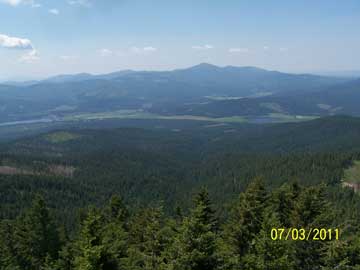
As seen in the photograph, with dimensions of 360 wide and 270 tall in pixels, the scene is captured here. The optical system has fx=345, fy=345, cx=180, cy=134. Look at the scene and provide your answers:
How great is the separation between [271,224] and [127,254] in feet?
45.6

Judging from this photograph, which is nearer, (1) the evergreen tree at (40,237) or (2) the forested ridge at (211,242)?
(2) the forested ridge at (211,242)

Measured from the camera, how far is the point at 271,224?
26000 mm

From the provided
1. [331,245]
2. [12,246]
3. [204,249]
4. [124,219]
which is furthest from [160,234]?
[12,246]

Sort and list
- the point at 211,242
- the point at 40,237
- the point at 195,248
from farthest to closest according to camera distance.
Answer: the point at 40,237
the point at 211,242
the point at 195,248

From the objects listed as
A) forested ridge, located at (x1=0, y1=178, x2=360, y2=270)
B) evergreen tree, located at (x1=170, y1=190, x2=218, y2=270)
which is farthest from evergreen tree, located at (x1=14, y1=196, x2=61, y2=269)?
evergreen tree, located at (x1=170, y1=190, x2=218, y2=270)

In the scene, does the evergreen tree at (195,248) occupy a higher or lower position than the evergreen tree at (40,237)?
higher

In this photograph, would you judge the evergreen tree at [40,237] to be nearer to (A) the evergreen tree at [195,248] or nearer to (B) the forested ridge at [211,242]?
(B) the forested ridge at [211,242]

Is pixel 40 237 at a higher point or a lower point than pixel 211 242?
lower

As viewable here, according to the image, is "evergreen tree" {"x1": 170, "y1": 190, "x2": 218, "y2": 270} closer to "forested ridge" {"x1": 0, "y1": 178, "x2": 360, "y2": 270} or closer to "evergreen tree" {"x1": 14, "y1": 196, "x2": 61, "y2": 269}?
"forested ridge" {"x1": 0, "y1": 178, "x2": 360, "y2": 270}

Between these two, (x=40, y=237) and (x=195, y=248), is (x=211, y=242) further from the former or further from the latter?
(x=40, y=237)

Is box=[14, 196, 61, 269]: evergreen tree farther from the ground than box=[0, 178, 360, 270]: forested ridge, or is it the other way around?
box=[0, 178, 360, 270]: forested ridge

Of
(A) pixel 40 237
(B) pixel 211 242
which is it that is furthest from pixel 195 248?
(A) pixel 40 237

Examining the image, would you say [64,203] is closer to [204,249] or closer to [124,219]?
[124,219]

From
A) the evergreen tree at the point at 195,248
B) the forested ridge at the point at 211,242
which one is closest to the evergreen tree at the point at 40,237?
the forested ridge at the point at 211,242
